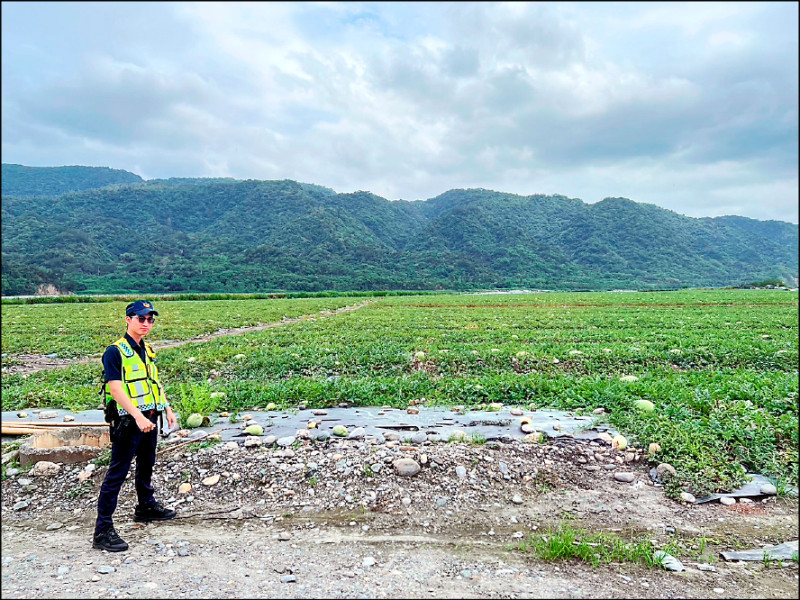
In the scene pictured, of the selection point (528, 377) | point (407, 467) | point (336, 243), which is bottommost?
point (407, 467)

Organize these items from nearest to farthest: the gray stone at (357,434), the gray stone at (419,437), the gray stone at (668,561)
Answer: the gray stone at (668,561) < the gray stone at (419,437) < the gray stone at (357,434)

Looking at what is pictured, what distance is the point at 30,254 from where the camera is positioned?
97.8 m

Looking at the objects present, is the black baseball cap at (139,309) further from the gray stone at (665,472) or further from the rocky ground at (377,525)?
the gray stone at (665,472)

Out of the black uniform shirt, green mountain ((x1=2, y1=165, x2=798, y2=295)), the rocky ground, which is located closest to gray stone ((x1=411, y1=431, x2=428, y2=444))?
the rocky ground

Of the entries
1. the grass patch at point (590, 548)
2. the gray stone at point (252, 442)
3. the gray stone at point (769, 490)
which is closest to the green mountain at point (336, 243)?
the gray stone at point (252, 442)

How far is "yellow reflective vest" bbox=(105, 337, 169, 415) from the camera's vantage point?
4.63 m

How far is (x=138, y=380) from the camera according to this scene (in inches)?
187

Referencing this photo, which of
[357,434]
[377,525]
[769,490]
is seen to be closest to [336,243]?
[357,434]

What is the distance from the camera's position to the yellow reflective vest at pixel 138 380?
182 inches

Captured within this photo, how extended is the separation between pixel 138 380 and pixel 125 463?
2.62ft

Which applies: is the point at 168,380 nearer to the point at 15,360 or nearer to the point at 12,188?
the point at 15,360

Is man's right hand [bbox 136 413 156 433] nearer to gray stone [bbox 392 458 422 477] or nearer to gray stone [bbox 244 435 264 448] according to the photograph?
gray stone [bbox 244 435 264 448]

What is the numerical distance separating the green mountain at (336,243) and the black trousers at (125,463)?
88.7 meters

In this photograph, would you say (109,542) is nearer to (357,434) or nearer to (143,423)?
(143,423)
